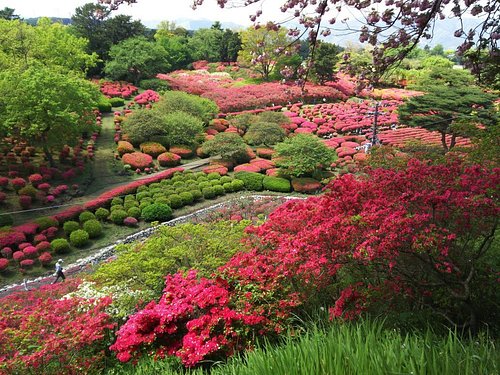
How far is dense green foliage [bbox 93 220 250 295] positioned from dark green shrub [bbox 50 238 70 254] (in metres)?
6.73

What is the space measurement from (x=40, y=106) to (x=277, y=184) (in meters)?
11.0

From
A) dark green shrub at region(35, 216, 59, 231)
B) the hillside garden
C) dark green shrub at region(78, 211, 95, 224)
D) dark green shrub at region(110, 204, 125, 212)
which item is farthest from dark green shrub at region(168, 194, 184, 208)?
dark green shrub at region(35, 216, 59, 231)

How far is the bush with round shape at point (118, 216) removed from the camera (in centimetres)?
1681

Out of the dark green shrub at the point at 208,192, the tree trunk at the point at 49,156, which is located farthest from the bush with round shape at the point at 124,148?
the dark green shrub at the point at 208,192

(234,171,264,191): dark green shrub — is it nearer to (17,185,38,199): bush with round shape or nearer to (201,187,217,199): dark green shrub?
(201,187,217,199): dark green shrub

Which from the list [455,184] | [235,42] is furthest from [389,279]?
[235,42]

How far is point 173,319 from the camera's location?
5684 mm

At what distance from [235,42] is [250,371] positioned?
51002 millimetres

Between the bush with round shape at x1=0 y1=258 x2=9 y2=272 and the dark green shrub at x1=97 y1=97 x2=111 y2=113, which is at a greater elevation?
the dark green shrub at x1=97 y1=97 x2=111 y2=113

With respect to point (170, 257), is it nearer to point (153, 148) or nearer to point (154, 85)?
point (153, 148)

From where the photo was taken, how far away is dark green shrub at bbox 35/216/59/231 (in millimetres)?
15539

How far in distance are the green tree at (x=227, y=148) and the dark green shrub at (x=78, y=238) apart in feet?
31.1

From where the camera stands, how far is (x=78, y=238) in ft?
50.0

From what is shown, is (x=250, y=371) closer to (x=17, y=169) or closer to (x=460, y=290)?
(x=460, y=290)
